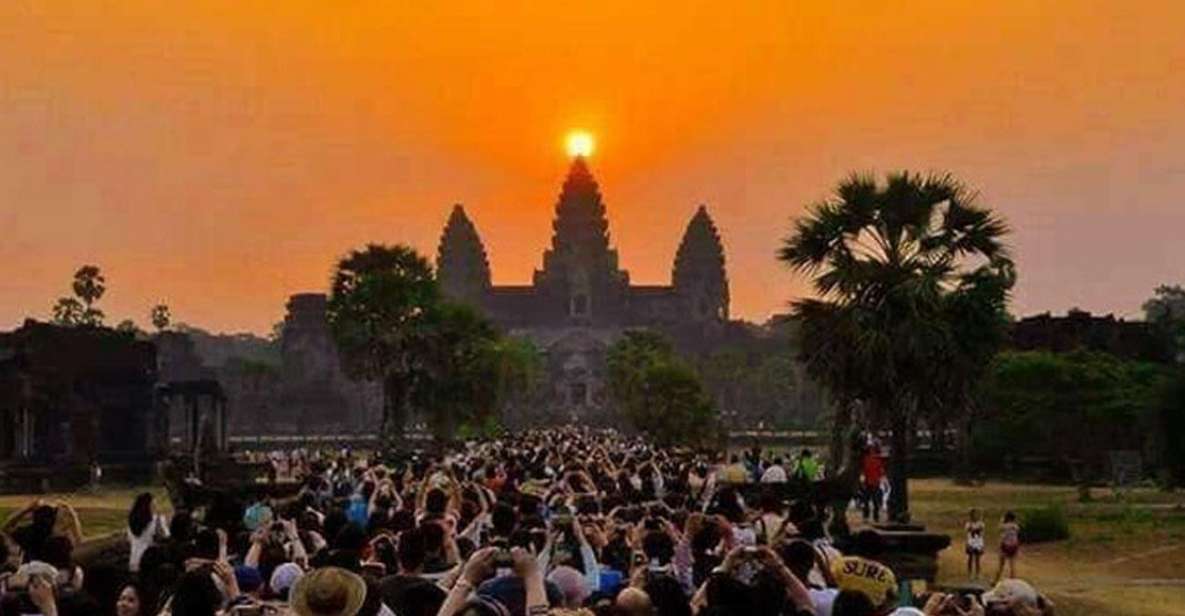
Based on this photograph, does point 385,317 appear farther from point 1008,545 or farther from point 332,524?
point 332,524

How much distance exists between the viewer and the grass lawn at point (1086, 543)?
81.2 feet

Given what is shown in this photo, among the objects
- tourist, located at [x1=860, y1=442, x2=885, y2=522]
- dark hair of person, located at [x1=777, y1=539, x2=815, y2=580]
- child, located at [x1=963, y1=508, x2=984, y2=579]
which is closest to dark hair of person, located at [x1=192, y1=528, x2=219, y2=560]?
dark hair of person, located at [x1=777, y1=539, x2=815, y2=580]

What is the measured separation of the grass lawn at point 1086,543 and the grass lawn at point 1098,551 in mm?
Answer: 13

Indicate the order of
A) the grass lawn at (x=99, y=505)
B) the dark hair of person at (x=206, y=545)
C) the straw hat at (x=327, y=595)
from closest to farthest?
the straw hat at (x=327, y=595) < the dark hair of person at (x=206, y=545) < the grass lawn at (x=99, y=505)

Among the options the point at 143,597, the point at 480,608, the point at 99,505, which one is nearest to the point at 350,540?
the point at 143,597

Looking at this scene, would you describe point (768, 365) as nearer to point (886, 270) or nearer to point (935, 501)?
point (935, 501)

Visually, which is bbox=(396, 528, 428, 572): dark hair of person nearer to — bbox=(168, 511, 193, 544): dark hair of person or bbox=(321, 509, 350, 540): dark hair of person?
bbox=(168, 511, 193, 544): dark hair of person

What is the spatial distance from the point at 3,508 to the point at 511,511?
36.4 metres

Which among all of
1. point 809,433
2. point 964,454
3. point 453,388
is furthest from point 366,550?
point 809,433

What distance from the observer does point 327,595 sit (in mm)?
7875

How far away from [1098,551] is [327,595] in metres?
25.9

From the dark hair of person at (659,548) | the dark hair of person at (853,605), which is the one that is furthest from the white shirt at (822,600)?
the dark hair of person at (659,548)

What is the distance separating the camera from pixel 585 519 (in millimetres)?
14547

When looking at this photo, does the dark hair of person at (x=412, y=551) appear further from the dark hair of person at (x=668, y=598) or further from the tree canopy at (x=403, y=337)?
the tree canopy at (x=403, y=337)
